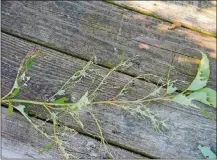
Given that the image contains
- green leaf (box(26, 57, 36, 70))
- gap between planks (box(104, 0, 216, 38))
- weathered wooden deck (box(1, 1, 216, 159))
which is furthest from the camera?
gap between planks (box(104, 0, 216, 38))

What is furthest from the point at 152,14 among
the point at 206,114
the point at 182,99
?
the point at 206,114

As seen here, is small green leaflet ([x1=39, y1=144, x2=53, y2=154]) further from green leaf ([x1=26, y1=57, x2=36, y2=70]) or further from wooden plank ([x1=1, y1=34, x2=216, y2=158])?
green leaf ([x1=26, y1=57, x2=36, y2=70])

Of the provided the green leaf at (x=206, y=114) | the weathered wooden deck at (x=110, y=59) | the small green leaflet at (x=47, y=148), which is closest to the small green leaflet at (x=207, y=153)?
the weathered wooden deck at (x=110, y=59)

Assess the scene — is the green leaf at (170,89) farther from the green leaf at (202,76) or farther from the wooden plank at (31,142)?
the wooden plank at (31,142)

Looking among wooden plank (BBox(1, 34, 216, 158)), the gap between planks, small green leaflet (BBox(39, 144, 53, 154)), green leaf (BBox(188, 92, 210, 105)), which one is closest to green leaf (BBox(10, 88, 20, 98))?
wooden plank (BBox(1, 34, 216, 158))

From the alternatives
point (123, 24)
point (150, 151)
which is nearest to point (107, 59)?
point (123, 24)

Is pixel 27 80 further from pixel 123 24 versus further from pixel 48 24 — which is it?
pixel 123 24

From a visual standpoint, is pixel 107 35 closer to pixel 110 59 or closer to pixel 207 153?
pixel 110 59

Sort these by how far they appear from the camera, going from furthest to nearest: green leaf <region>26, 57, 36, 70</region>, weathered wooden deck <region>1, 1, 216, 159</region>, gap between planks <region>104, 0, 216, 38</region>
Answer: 1. gap between planks <region>104, 0, 216, 38</region>
2. weathered wooden deck <region>1, 1, 216, 159</region>
3. green leaf <region>26, 57, 36, 70</region>
